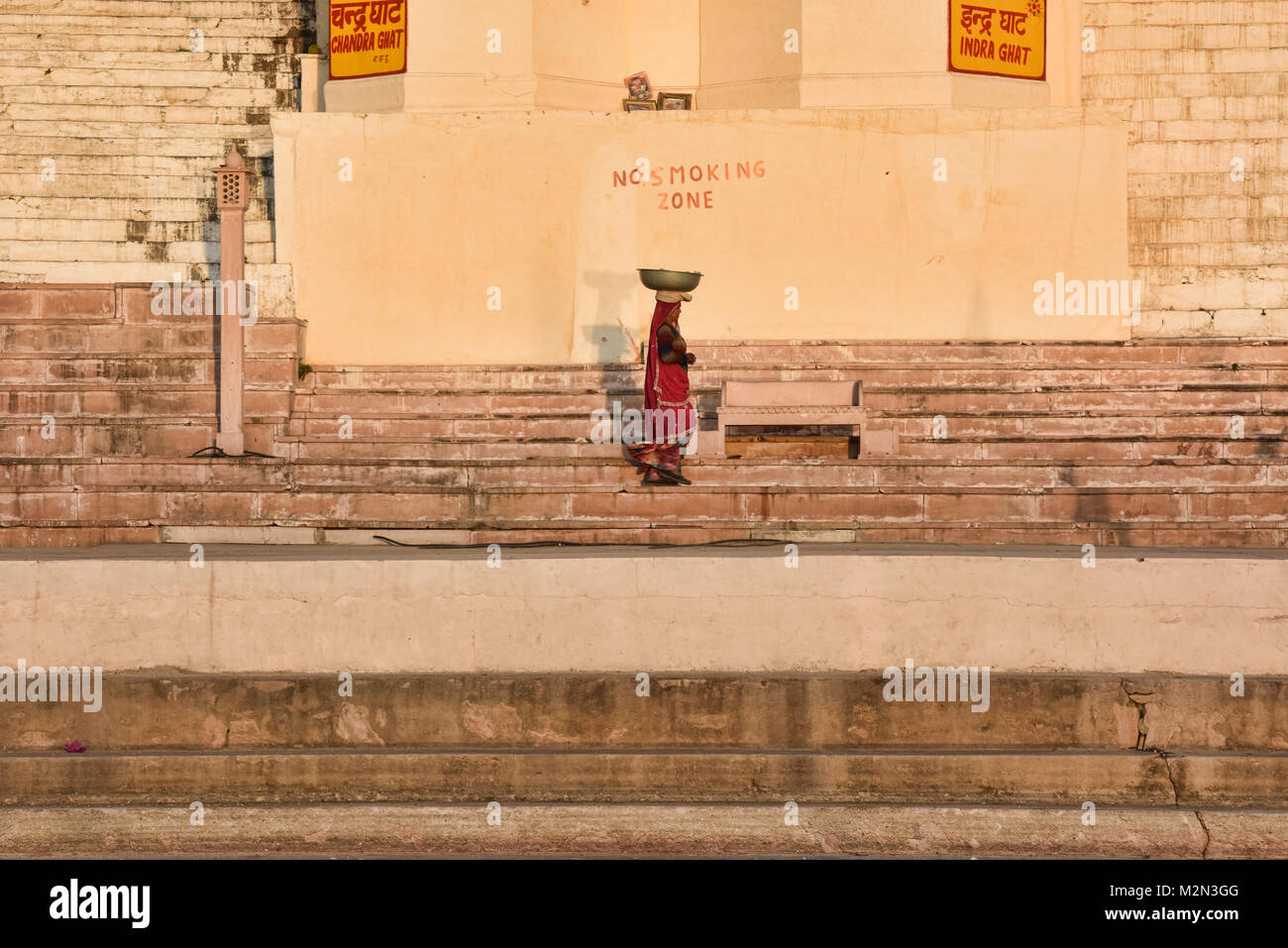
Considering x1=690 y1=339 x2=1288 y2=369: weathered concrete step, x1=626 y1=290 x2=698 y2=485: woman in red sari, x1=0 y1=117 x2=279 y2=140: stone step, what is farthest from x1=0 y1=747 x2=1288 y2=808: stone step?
x1=0 y1=117 x2=279 y2=140: stone step

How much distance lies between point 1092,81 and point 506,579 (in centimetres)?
1275

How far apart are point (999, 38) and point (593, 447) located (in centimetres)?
822

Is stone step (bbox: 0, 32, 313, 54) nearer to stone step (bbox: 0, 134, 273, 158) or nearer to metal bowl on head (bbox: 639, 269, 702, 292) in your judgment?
stone step (bbox: 0, 134, 273, 158)

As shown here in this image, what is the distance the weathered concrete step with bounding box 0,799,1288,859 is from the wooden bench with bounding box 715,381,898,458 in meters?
5.23

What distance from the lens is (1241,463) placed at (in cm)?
1374

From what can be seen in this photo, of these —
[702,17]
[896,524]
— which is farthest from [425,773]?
[702,17]

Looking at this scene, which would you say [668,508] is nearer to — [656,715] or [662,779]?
[656,715]

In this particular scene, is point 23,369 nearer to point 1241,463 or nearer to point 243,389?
point 243,389

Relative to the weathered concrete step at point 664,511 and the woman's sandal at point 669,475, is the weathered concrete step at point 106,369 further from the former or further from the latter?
the woman's sandal at point 669,475

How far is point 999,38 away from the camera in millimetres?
18578

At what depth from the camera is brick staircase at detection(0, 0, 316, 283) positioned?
1753 cm

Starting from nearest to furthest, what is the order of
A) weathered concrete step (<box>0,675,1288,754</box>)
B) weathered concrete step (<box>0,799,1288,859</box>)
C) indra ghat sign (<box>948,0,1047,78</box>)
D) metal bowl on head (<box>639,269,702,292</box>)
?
weathered concrete step (<box>0,799,1288,859</box>), weathered concrete step (<box>0,675,1288,754</box>), metal bowl on head (<box>639,269,702,292</box>), indra ghat sign (<box>948,0,1047,78</box>)

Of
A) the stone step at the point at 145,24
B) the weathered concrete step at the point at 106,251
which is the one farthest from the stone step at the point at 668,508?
the stone step at the point at 145,24

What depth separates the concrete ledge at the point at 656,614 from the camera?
9.60 metres
